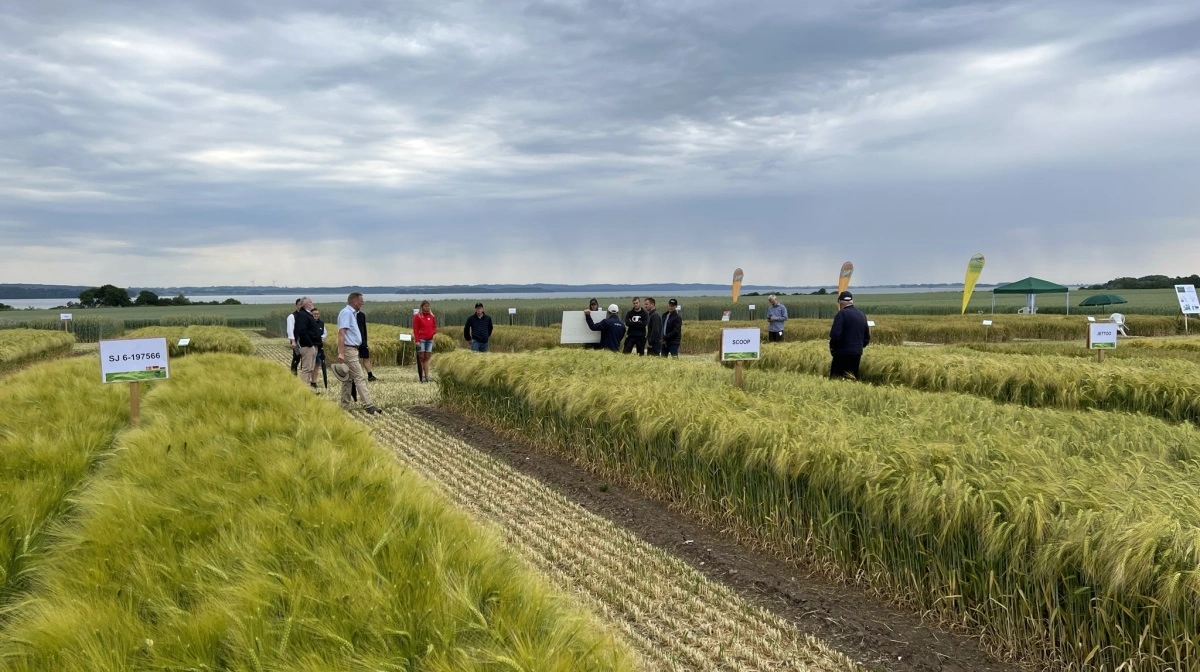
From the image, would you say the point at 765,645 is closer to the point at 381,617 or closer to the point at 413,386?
the point at 381,617

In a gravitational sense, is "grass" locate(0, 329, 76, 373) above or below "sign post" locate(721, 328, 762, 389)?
below

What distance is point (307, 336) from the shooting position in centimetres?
1320

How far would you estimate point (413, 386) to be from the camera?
1590cm

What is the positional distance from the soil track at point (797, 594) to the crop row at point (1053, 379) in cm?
628

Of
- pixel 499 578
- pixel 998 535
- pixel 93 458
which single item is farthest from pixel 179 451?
pixel 998 535

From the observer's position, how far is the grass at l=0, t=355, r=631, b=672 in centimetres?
203

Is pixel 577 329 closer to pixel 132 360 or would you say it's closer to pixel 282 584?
Result: pixel 132 360

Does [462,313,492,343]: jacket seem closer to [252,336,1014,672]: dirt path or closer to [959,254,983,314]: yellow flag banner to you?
[252,336,1014,672]: dirt path

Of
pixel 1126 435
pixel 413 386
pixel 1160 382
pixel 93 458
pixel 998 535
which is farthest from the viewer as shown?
pixel 413 386

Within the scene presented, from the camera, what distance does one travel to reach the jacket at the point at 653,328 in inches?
628

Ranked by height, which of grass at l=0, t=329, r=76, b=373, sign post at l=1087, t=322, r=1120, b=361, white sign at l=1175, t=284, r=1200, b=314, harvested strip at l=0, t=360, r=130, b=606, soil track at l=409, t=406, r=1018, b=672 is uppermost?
white sign at l=1175, t=284, r=1200, b=314

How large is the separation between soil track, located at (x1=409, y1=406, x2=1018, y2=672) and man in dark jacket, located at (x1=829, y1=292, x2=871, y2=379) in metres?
4.84

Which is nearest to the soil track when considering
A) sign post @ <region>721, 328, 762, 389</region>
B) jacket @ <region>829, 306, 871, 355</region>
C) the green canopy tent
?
sign post @ <region>721, 328, 762, 389</region>

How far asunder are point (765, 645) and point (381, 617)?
8.71ft
